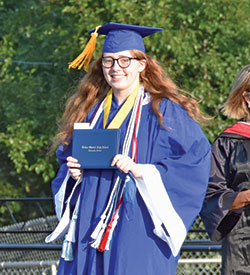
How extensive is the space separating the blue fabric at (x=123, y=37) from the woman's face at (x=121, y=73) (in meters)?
0.03

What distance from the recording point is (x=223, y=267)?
177 inches

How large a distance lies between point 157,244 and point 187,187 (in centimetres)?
31

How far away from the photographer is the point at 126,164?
3.91 meters

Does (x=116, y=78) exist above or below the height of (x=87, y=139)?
above

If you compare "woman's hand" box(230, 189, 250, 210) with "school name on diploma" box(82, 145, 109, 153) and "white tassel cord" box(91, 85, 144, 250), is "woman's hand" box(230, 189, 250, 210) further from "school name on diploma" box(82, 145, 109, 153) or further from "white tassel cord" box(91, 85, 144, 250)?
"school name on diploma" box(82, 145, 109, 153)

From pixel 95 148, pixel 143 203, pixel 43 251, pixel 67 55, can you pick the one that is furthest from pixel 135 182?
pixel 67 55

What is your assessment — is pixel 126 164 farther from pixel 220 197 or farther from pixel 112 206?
pixel 220 197

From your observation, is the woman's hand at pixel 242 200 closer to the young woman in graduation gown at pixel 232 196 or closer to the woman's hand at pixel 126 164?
the young woman in graduation gown at pixel 232 196

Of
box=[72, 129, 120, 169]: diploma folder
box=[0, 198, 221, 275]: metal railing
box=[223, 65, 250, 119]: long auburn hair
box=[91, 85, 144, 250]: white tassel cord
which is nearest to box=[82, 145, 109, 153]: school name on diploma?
box=[72, 129, 120, 169]: diploma folder

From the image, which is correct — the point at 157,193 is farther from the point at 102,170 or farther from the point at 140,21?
the point at 140,21

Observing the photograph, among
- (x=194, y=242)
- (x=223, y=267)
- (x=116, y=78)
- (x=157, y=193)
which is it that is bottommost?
(x=194, y=242)

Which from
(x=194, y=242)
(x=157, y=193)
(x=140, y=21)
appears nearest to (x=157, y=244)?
(x=157, y=193)

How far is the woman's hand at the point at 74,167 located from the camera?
410 centimetres

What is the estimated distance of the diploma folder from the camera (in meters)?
4.00
